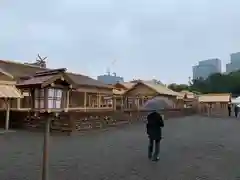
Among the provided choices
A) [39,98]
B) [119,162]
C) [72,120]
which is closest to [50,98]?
[39,98]

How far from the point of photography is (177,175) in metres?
7.96

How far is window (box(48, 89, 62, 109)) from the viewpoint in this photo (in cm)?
599

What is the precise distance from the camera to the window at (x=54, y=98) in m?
5.99

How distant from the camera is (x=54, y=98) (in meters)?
6.09

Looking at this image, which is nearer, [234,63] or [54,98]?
[54,98]

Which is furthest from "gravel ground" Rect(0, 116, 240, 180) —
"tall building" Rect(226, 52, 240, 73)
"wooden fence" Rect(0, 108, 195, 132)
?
"tall building" Rect(226, 52, 240, 73)

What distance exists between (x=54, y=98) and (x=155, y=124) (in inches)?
183

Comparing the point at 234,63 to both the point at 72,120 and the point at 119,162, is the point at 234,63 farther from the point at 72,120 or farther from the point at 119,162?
the point at 119,162

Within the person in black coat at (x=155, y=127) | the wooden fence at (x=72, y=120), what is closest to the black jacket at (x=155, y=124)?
the person in black coat at (x=155, y=127)

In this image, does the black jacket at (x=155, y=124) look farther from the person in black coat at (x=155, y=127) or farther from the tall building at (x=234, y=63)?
the tall building at (x=234, y=63)

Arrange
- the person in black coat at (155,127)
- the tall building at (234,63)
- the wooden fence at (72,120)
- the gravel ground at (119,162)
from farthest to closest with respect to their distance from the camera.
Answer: the tall building at (234,63)
the wooden fence at (72,120)
the person in black coat at (155,127)
the gravel ground at (119,162)

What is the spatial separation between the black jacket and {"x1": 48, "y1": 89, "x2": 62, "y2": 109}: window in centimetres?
436

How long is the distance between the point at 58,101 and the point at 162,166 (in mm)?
4046

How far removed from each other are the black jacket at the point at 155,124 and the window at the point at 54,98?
172 inches
